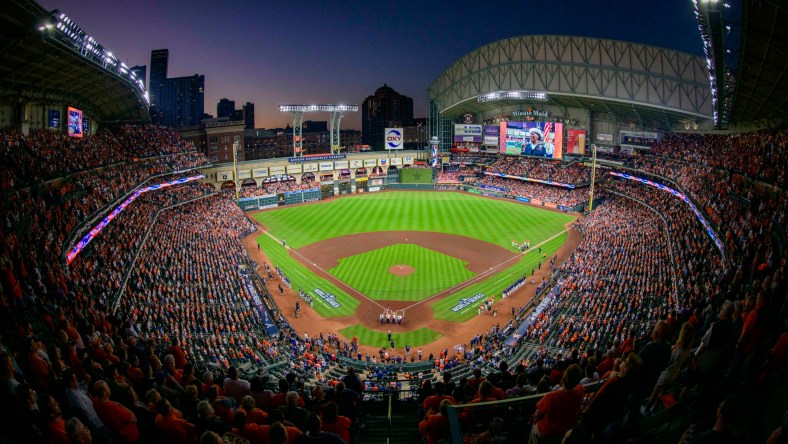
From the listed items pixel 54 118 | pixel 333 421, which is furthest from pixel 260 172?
pixel 333 421

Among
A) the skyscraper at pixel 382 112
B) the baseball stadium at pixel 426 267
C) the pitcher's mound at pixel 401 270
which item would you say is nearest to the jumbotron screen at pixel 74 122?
the baseball stadium at pixel 426 267

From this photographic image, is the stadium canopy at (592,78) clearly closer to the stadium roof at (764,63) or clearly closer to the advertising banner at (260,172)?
the stadium roof at (764,63)

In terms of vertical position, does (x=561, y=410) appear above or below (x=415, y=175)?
below

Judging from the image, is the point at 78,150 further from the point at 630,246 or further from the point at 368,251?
the point at 630,246

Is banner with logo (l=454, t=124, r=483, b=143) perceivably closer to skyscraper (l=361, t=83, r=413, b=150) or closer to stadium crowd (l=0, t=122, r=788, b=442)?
stadium crowd (l=0, t=122, r=788, b=442)

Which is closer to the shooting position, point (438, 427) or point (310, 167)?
point (438, 427)

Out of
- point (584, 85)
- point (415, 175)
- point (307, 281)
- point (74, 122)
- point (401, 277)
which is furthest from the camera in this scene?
point (415, 175)

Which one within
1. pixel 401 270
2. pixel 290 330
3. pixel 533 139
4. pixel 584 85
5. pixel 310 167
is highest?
pixel 584 85

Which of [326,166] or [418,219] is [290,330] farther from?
[326,166]
